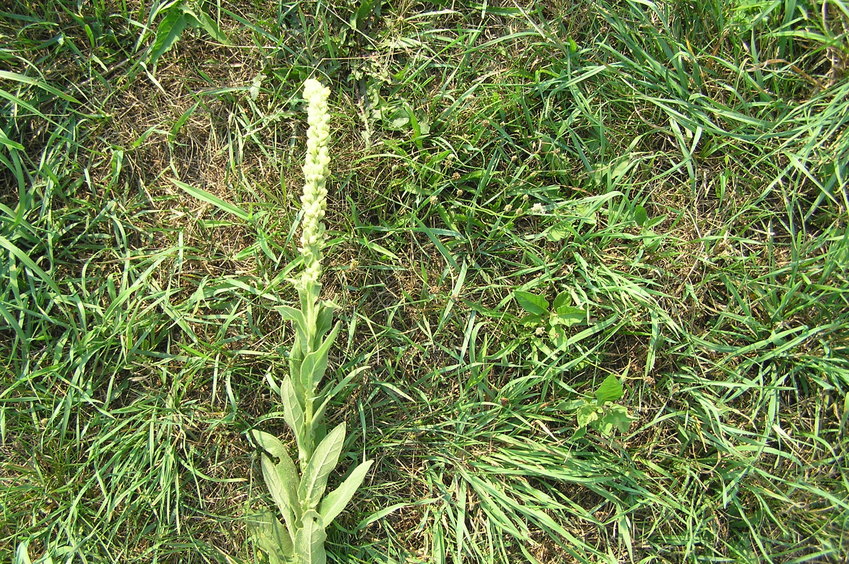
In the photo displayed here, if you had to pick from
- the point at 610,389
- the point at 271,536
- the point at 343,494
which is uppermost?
the point at 610,389

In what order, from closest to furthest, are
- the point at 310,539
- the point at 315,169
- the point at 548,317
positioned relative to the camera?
the point at 315,169
the point at 310,539
the point at 548,317

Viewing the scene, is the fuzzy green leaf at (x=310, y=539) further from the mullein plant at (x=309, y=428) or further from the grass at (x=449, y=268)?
the grass at (x=449, y=268)

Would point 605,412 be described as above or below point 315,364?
below

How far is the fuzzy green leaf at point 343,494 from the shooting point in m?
2.68

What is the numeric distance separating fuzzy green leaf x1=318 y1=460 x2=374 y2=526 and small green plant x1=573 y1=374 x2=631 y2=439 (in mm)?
946

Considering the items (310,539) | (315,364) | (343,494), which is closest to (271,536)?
(310,539)

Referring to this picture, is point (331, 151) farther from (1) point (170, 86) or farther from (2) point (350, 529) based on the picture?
(2) point (350, 529)

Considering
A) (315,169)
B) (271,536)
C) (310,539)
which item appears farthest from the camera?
(271,536)

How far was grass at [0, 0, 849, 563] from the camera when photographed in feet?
9.31

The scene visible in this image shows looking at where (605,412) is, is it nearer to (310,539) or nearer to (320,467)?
(320,467)

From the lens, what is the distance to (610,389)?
2773mm

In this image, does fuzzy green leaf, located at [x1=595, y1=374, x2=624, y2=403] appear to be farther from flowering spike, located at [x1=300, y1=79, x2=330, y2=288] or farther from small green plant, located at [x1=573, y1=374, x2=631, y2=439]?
flowering spike, located at [x1=300, y1=79, x2=330, y2=288]

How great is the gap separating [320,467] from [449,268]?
3.38ft

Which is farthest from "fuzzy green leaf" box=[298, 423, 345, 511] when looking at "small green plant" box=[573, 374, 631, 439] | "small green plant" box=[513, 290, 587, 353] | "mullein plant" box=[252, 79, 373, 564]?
"small green plant" box=[573, 374, 631, 439]
